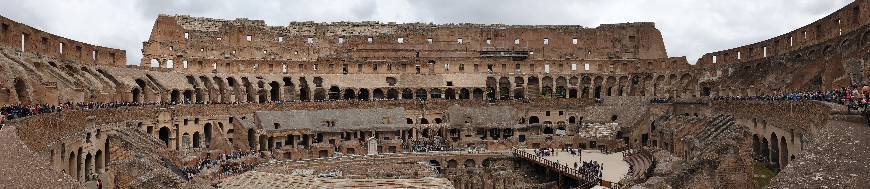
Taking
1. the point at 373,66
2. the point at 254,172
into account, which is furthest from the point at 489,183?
the point at 373,66

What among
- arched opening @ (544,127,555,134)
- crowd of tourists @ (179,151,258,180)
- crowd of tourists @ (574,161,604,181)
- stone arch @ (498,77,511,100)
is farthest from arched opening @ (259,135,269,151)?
stone arch @ (498,77,511,100)

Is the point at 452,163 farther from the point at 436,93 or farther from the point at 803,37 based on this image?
the point at 803,37

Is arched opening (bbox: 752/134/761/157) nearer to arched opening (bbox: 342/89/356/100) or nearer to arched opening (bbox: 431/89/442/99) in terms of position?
arched opening (bbox: 431/89/442/99)

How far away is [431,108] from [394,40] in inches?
410

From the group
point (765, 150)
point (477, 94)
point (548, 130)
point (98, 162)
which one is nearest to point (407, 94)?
point (477, 94)

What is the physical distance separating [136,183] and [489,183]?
726 inches

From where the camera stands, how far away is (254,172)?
33.7 m

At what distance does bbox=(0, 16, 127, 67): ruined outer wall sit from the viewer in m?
33.6

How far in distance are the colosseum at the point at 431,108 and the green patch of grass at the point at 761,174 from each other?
167 mm

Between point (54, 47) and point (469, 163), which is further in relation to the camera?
point (469, 163)

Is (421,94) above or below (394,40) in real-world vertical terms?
below

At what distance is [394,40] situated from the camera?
6291 centimetres

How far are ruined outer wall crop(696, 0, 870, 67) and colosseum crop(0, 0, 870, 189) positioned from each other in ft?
0.44

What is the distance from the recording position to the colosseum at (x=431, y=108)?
2311 centimetres
